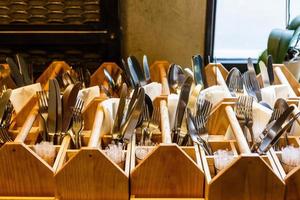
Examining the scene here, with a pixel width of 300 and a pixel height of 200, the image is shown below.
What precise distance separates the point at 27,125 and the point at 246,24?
1.04 m

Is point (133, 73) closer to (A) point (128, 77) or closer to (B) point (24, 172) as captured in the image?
(A) point (128, 77)

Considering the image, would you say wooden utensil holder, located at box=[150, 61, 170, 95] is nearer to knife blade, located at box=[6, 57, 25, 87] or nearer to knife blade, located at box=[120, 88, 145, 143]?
knife blade, located at box=[120, 88, 145, 143]

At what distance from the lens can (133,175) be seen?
88 cm

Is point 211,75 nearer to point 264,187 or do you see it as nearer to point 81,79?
point 81,79

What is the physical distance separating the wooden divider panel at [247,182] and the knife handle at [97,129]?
24 centimetres

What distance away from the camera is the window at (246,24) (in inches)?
66.3

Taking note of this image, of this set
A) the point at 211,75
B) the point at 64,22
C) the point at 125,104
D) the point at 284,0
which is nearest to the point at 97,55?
the point at 64,22

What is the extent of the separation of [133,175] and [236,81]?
0.44 m

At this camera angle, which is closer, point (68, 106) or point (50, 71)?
point (68, 106)

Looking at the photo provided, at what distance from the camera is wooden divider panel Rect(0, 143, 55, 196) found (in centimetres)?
88

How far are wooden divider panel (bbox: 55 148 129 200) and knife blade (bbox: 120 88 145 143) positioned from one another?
5.0 inches

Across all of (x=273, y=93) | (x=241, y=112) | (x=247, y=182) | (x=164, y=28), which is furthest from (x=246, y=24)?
(x=247, y=182)

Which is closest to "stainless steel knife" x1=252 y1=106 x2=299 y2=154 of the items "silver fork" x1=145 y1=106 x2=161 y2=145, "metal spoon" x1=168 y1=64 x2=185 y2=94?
"silver fork" x1=145 y1=106 x2=161 y2=145

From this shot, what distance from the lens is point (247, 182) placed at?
2.82 feet
